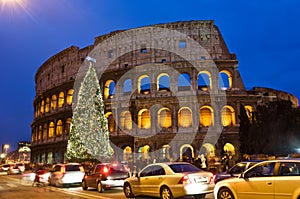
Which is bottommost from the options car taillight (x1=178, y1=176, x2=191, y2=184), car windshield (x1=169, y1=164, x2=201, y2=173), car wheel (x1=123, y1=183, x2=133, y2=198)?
car wheel (x1=123, y1=183, x2=133, y2=198)

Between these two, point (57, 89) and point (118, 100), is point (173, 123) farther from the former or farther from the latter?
point (57, 89)

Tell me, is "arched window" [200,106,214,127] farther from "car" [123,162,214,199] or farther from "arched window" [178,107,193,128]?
"car" [123,162,214,199]

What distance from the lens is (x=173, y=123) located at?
110 ft

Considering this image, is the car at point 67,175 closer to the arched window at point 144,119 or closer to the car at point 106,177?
the car at point 106,177

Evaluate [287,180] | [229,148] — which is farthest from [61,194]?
[229,148]

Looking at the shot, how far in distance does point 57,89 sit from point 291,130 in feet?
110

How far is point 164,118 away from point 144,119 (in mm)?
2486

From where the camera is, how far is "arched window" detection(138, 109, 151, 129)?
35.3m

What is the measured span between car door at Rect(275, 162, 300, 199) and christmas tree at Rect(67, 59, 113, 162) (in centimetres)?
2188

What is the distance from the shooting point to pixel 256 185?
743 cm

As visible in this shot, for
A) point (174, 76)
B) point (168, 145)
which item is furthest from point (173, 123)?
point (174, 76)

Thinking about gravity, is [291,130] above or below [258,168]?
above

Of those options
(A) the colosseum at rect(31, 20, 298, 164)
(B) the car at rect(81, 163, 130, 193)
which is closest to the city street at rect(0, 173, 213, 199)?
(B) the car at rect(81, 163, 130, 193)

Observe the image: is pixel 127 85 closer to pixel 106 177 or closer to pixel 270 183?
pixel 106 177
